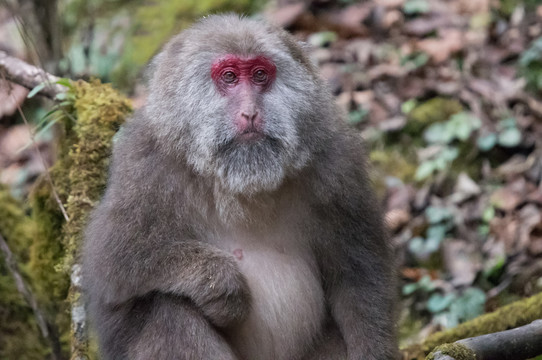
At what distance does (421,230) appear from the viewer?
7.27m

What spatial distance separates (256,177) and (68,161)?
7.40ft

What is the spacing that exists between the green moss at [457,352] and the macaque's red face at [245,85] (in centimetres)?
136

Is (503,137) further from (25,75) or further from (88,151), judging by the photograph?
(25,75)

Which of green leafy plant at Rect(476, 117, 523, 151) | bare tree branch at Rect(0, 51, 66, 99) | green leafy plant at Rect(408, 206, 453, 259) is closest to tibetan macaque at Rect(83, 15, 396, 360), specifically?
bare tree branch at Rect(0, 51, 66, 99)

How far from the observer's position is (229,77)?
397 centimetres

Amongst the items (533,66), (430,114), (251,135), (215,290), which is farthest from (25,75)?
(533,66)

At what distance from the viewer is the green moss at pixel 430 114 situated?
816 cm

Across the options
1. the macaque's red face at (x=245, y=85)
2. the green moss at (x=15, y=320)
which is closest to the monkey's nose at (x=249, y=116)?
the macaque's red face at (x=245, y=85)

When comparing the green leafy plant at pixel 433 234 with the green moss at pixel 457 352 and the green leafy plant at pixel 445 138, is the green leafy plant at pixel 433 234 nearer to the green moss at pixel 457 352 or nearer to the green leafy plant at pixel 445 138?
the green leafy plant at pixel 445 138

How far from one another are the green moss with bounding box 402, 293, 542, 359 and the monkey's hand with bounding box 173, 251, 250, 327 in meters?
1.60

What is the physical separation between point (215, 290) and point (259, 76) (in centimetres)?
113

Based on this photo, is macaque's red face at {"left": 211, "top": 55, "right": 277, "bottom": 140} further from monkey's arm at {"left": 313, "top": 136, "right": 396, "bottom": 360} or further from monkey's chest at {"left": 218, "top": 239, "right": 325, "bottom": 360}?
monkey's chest at {"left": 218, "top": 239, "right": 325, "bottom": 360}

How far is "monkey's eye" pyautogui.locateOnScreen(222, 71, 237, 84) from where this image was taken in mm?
3953

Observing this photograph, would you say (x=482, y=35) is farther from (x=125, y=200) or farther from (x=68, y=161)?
(x=125, y=200)
